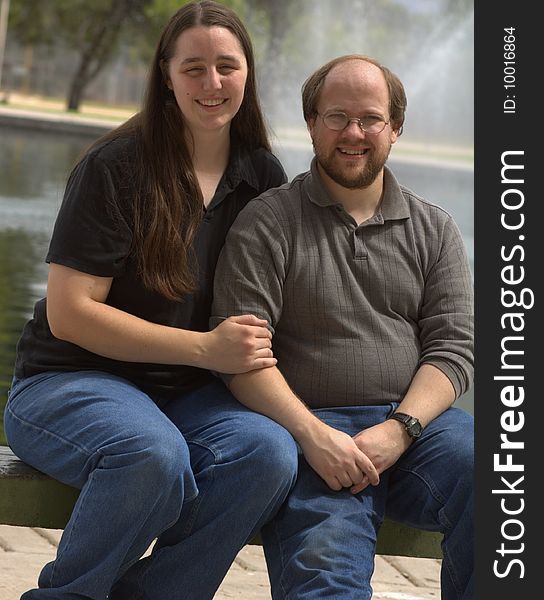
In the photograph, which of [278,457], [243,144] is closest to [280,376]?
[278,457]

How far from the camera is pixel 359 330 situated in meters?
2.96

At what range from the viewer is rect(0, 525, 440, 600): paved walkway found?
3.53 m

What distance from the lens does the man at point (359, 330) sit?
2789 mm

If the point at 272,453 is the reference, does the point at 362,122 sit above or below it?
above

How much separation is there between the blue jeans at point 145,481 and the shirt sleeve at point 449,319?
1.40 feet

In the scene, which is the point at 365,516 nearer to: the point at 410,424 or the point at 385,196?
the point at 410,424

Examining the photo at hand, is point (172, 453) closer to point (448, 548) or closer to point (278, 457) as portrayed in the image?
point (278, 457)

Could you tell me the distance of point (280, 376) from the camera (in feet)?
9.45

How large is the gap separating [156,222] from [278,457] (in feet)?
1.88

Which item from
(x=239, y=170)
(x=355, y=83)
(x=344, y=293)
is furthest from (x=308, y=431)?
(x=355, y=83)

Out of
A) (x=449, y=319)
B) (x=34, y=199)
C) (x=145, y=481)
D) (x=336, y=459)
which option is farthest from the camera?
(x=34, y=199)

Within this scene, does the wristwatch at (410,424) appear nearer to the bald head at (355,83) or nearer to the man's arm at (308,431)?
the man's arm at (308,431)

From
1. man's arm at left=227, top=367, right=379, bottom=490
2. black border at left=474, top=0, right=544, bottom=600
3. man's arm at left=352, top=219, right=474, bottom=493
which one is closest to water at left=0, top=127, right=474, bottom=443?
man's arm at left=227, top=367, right=379, bottom=490

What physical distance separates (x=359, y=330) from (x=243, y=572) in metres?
1.11
